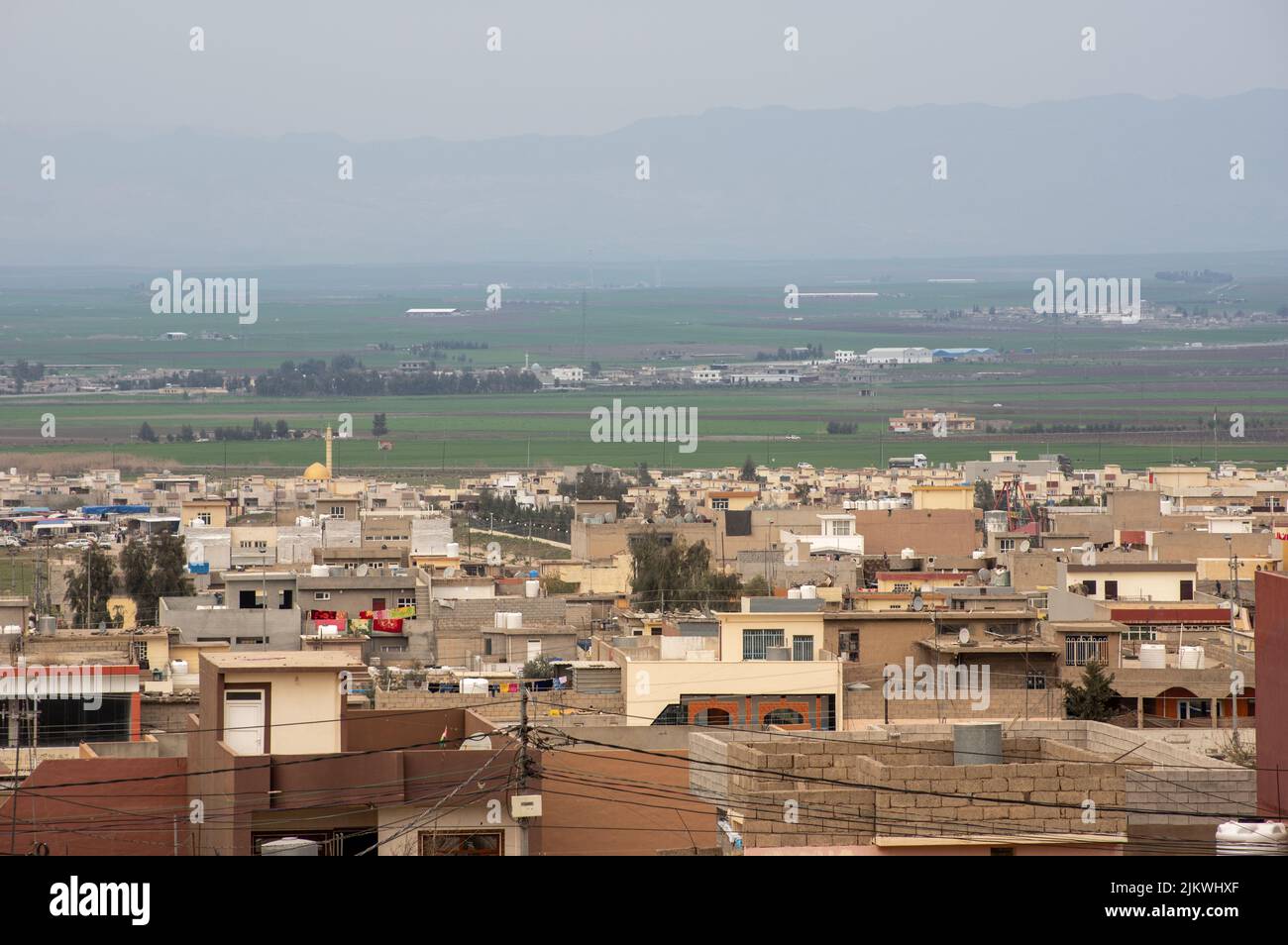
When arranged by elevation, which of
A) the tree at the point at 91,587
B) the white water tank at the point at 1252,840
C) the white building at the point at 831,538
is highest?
the white water tank at the point at 1252,840

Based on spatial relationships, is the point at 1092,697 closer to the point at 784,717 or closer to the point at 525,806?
the point at 784,717

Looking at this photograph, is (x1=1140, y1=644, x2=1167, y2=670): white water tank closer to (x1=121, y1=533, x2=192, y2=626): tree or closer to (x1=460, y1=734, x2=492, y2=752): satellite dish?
(x1=460, y1=734, x2=492, y2=752): satellite dish

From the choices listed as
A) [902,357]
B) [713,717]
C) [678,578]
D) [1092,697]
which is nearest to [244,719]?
[713,717]

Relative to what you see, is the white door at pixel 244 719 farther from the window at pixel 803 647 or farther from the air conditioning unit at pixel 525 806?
the window at pixel 803 647

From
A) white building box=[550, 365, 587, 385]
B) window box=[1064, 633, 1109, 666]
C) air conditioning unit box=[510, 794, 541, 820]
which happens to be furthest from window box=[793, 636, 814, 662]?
white building box=[550, 365, 587, 385]

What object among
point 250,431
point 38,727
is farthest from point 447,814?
point 250,431

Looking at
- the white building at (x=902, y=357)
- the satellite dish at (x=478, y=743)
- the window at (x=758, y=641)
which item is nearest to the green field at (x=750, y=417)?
the white building at (x=902, y=357)
